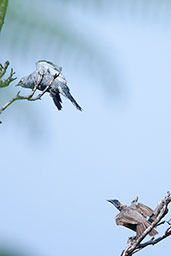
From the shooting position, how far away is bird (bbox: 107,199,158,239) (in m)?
2.43

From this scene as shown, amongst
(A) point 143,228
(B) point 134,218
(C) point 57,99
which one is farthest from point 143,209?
(C) point 57,99

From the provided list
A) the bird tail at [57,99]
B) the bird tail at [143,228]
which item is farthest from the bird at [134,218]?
the bird tail at [57,99]

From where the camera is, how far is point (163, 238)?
240 centimetres

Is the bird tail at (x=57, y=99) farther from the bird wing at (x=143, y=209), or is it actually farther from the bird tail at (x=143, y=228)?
the bird tail at (x=143, y=228)

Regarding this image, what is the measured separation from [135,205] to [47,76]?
5.81ft

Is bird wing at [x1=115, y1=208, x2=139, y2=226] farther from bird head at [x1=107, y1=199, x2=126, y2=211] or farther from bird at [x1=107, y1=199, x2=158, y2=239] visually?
bird head at [x1=107, y1=199, x2=126, y2=211]

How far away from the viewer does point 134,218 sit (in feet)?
8.43

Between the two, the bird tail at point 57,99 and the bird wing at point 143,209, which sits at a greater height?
the bird tail at point 57,99

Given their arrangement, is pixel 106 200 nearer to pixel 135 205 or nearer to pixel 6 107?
pixel 135 205

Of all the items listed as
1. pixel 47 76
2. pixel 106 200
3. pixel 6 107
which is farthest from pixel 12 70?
pixel 47 76

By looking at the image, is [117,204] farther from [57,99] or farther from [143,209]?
[57,99]

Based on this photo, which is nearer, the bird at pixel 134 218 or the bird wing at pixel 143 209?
the bird at pixel 134 218

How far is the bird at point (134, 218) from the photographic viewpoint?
7.97ft

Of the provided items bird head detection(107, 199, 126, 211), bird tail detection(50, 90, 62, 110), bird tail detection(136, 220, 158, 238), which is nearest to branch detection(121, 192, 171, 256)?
bird tail detection(136, 220, 158, 238)
